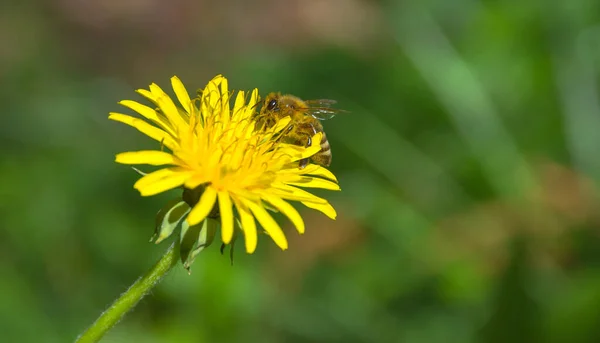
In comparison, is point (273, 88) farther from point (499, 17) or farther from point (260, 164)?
point (260, 164)

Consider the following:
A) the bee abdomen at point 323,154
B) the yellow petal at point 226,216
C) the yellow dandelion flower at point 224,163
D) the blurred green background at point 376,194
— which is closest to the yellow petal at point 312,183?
the yellow dandelion flower at point 224,163

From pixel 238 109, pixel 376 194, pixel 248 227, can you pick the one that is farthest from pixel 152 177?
pixel 376 194

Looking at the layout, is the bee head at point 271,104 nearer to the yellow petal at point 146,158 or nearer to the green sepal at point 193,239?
the yellow petal at point 146,158

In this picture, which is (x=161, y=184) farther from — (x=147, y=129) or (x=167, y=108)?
(x=167, y=108)

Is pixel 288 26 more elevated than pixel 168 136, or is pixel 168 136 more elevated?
pixel 288 26

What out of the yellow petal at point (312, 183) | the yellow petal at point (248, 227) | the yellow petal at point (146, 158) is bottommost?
the yellow petal at point (248, 227)

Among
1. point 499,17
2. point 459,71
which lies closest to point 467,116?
point 459,71
